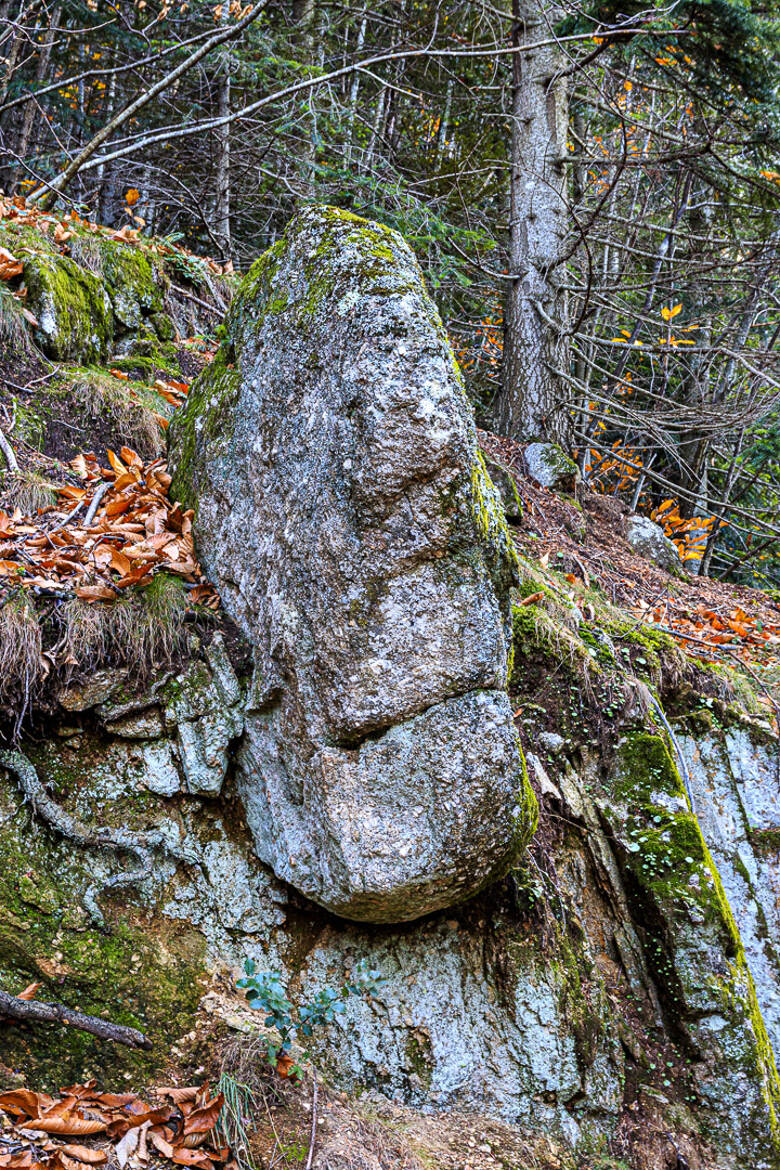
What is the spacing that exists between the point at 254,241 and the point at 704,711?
8.07 meters

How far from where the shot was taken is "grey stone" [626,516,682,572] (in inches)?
269

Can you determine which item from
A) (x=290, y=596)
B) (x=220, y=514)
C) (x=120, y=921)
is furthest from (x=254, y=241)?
(x=120, y=921)

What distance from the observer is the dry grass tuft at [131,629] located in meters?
3.19

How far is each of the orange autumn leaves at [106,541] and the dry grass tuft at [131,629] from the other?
0.07 m

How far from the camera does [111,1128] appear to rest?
247cm

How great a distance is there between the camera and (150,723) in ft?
10.8

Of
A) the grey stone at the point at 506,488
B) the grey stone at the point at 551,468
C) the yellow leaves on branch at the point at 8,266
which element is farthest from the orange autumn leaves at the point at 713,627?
the yellow leaves on branch at the point at 8,266

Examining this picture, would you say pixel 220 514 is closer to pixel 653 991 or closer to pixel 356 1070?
pixel 356 1070

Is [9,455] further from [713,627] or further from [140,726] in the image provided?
[713,627]

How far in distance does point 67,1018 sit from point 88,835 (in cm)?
66

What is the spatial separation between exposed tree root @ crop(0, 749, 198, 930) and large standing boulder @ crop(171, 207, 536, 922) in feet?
1.91

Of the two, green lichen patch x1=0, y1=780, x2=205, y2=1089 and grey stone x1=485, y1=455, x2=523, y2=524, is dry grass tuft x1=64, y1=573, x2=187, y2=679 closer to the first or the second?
green lichen patch x1=0, y1=780, x2=205, y2=1089

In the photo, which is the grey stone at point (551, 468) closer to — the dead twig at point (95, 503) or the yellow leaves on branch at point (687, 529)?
the yellow leaves on branch at point (687, 529)

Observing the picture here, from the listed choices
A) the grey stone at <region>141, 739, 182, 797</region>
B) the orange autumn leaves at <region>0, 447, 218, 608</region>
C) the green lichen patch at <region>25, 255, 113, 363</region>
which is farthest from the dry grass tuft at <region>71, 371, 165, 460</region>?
the grey stone at <region>141, 739, 182, 797</region>
